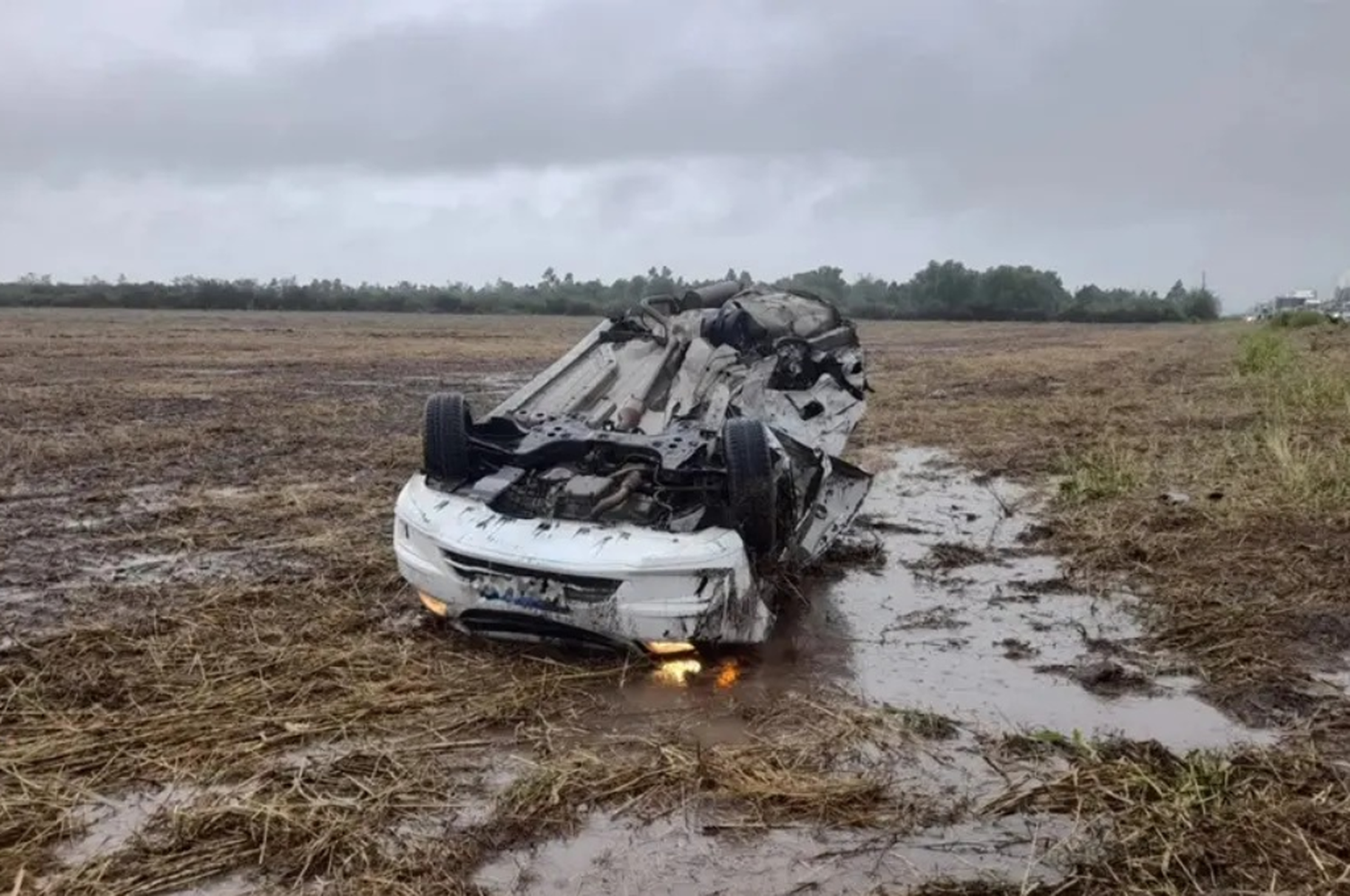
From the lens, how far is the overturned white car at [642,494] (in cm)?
513

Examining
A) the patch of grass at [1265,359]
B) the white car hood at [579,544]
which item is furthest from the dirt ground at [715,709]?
the patch of grass at [1265,359]

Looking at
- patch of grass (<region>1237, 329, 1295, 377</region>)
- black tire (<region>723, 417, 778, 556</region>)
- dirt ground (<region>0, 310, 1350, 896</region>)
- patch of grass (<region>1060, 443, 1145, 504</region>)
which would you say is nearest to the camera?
dirt ground (<region>0, 310, 1350, 896</region>)

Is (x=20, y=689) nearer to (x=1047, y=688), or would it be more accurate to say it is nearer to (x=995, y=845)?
(x=995, y=845)

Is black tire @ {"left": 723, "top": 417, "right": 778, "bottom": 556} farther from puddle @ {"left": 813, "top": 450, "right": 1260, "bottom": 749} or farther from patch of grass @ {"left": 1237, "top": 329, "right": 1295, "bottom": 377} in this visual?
patch of grass @ {"left": 1237, "top": 329, "right": 1295, "bottom": 377}

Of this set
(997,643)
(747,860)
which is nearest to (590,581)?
(747,860)

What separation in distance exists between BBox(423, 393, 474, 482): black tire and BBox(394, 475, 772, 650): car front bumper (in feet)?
→ 1.88

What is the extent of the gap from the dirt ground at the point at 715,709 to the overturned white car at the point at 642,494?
12.5 inches

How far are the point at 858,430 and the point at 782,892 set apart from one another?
36.0 feet

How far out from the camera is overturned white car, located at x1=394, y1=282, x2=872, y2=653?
5.13 metres

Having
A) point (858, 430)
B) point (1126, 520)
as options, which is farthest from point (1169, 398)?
point (1126, 520)

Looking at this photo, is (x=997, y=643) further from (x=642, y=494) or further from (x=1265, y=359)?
(x=1265, y=359)

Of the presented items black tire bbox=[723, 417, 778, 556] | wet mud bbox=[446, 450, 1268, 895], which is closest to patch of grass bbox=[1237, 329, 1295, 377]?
wet mud bbox=[446, 450, 1268, 895]

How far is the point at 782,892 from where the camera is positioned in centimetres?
342

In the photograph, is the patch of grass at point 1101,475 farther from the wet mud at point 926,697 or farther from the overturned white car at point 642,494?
the overturned white car at point 642,494
